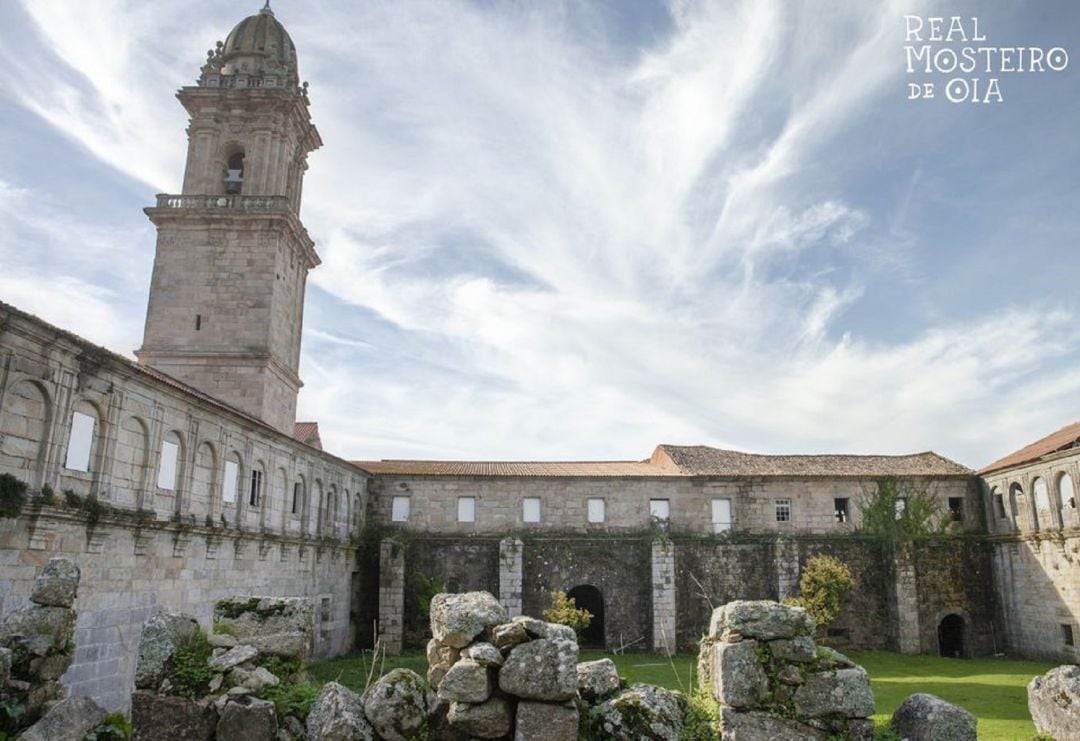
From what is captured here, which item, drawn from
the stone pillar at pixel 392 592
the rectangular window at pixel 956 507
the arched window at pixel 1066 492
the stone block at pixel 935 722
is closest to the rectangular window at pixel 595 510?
the stone pillar at pixel 392 592

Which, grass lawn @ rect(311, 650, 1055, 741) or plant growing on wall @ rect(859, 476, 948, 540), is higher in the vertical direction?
plant growing on wall @ rect(859, 476, 948, 540)

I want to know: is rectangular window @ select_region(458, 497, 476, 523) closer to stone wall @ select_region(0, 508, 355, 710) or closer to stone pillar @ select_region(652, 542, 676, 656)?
stone pillar @ select_region(652, 542, 676, 656)

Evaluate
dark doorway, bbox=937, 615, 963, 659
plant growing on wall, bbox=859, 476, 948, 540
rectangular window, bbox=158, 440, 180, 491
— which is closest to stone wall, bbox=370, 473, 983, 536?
plant growing on wall, bbox=859, 476, 948, 540

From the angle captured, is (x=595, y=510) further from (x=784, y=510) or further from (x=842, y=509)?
(x=842, y=509)

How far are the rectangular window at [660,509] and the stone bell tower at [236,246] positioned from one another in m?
15.5

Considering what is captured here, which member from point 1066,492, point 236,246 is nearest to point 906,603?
point 1066,492

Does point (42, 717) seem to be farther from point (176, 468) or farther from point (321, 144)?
point (321, 144)

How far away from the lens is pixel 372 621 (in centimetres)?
A: 3142

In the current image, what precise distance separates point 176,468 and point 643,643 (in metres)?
19.6

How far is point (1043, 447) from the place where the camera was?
30391 millimetres

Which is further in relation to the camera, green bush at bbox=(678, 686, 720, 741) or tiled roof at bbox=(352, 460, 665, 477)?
tiled roof at bbox=(352, 460, 665, 477)

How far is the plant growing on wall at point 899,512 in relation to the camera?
31.8 metres

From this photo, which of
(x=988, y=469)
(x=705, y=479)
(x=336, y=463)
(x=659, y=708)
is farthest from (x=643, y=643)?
(x=659, y=708)

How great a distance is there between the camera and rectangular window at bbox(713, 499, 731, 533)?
108 feet
